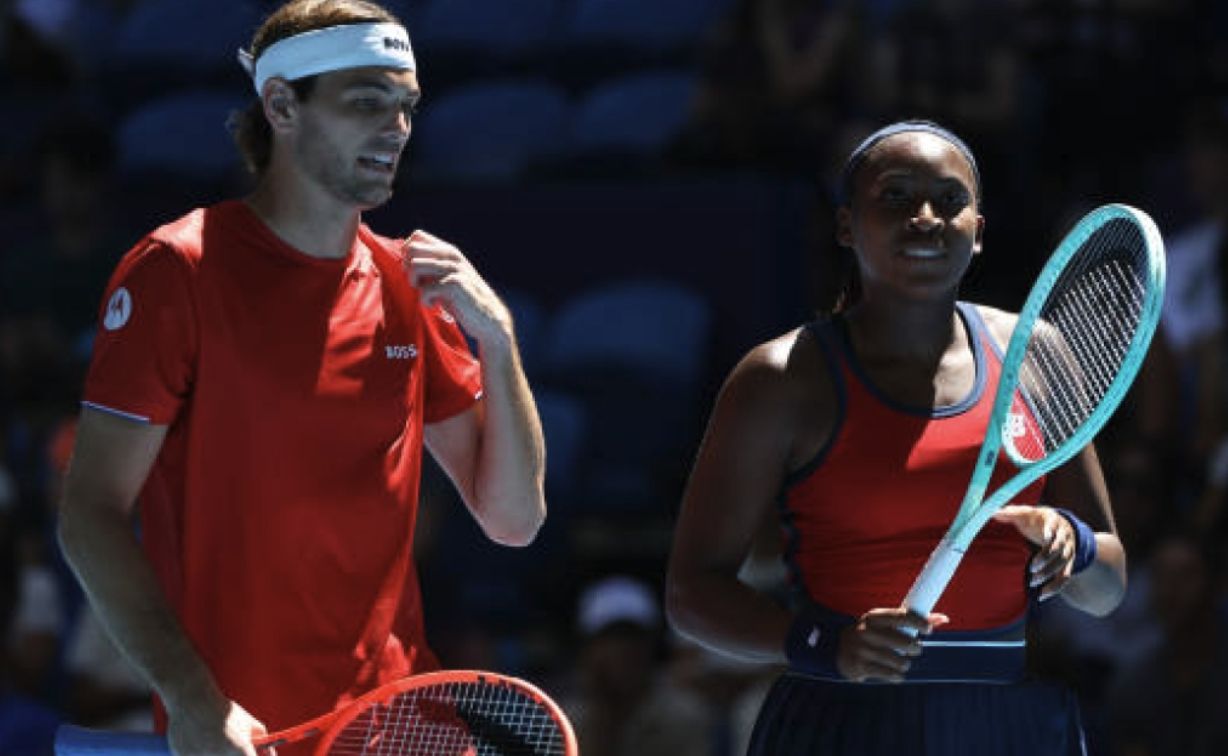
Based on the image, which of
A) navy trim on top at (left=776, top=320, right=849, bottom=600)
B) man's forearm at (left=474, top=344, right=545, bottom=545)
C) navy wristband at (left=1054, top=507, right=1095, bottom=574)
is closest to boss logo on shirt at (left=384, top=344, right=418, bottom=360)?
man's forearm at (left=474, top=344, right=545, bottom=545)

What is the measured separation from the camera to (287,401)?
131 inches

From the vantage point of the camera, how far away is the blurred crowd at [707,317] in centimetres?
680

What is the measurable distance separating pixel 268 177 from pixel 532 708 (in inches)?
36.0

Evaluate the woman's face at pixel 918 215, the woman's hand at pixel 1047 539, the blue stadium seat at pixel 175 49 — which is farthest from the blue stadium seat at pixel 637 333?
the woman's hand at pixel 1047 539

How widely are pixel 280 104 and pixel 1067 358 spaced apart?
1294 mm

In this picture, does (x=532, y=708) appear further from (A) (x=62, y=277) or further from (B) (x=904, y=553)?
(A) (x=62, y=277)

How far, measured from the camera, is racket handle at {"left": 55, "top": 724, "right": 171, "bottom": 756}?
9.96 ft

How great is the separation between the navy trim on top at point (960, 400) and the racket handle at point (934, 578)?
0.33 m

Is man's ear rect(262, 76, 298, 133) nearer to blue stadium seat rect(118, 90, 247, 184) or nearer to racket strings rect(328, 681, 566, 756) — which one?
racket strings rect(328, 681, 566, 756)

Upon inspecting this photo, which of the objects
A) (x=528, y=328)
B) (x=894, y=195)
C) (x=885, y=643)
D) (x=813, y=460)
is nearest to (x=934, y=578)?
(x=885, y=643)

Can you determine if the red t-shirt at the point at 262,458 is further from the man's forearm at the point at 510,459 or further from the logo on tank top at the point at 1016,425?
the logo on tank top at the point at 1016,425

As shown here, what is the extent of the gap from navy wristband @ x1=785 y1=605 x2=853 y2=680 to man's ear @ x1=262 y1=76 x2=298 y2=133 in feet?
3.59

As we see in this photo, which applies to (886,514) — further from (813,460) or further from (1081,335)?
(1081,335)

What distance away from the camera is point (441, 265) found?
341 cm
